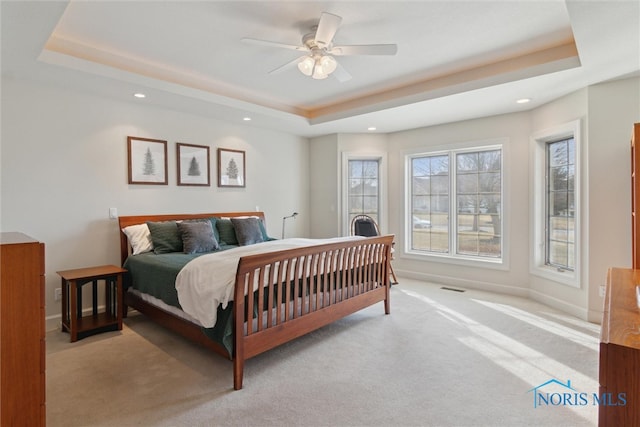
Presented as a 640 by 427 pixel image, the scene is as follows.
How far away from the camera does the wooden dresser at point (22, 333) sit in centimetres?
126

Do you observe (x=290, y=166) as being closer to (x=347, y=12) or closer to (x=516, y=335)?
(x=347, y=12)

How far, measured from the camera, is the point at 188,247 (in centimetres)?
362

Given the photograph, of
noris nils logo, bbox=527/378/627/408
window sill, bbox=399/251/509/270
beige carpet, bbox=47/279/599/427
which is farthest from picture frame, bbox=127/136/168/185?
noris nils logo, bbox=527/378/627/408

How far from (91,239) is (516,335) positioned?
176 inches

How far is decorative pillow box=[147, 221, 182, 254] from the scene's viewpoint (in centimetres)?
363

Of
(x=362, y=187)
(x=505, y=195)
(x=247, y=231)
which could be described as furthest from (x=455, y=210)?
(x=247, y=231)

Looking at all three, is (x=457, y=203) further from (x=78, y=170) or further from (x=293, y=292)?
(x=78, y=170)

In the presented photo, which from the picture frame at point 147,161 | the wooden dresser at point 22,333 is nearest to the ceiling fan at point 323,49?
the wooden dresser at point 22,333

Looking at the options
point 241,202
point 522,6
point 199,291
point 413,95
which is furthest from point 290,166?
point 522,6

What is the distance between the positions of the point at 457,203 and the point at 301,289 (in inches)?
129

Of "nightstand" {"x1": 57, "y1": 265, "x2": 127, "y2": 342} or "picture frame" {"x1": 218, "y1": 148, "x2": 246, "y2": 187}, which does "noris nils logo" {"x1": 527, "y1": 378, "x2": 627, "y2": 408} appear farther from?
"picture frame" {"x1": 218, "y1": 148, "x2": 246, "y2": 187}

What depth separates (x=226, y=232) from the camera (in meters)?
4.26

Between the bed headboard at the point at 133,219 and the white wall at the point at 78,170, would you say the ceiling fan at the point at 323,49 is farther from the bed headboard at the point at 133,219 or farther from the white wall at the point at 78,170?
the bed headboard at the point at 133,219

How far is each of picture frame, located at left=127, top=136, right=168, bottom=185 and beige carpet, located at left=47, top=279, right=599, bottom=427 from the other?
1.69 m
